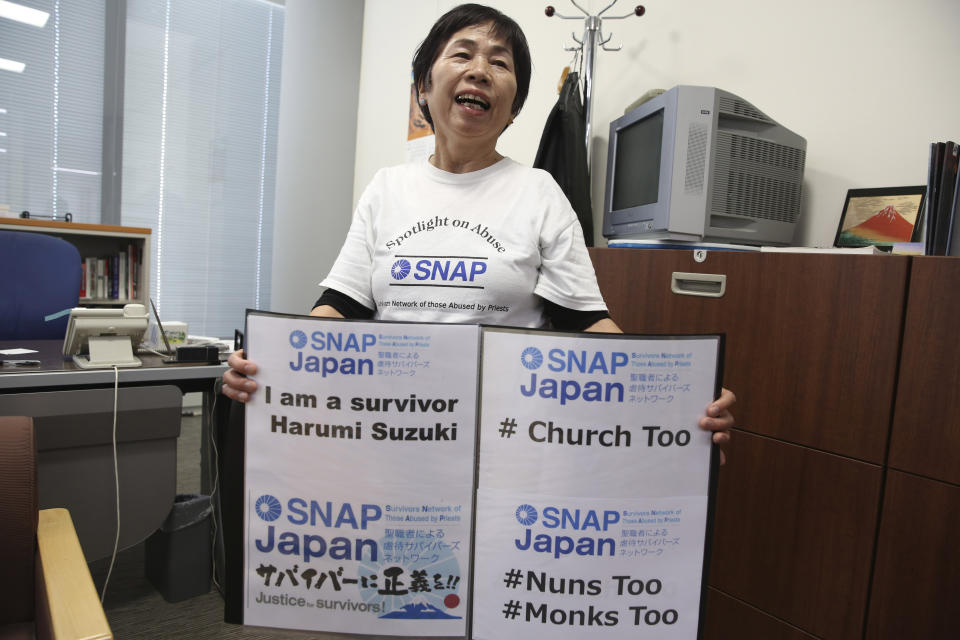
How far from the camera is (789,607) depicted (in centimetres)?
142

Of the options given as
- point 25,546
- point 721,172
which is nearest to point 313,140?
point 721,172

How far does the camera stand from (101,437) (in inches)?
69.2

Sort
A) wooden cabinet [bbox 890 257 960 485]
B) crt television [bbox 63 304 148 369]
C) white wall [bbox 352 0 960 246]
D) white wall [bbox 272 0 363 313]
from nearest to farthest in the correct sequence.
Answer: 1. wooden cabinet [bbox 890 257 960 485]
2. white wall [bbox 352 0 960 246]
3. crt television [bbox 63 304 148 369]
4. white wall [bbox 272 0 363 313]

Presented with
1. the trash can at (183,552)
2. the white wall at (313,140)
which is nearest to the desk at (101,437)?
the trash can at (183,552)

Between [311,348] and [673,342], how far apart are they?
520mm

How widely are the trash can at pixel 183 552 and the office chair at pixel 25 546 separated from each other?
93 cm

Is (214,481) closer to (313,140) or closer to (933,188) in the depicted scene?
(933,188)

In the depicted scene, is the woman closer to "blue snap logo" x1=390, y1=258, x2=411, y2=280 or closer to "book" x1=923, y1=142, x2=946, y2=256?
"blue snap logo" x1=390, y1=258, x2=411, y2=280

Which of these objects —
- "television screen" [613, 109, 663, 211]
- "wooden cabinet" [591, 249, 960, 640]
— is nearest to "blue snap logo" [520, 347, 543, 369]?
"wooden cabinet" [591, 249, 960, 640]

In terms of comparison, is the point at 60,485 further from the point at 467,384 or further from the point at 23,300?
the point at 467,384

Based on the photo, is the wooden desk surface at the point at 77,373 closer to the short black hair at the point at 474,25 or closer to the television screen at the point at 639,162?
the short black hair at the point at 474,25

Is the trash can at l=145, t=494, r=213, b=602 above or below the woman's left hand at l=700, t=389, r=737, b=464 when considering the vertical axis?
below

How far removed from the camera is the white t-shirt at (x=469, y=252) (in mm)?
1007

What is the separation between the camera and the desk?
1656 millimetres
